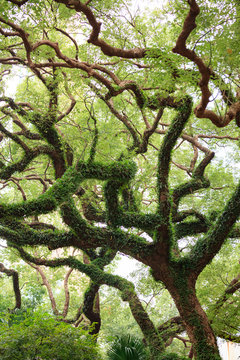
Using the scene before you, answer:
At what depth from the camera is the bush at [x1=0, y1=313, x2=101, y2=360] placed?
4.94m

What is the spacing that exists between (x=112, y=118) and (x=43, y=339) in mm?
7096

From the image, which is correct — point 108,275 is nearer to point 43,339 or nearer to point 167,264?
point 167,264

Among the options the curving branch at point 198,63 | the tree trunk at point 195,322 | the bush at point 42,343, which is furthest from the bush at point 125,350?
the curving branch at point 198,63

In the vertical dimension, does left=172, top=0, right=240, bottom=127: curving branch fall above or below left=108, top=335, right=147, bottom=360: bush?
above

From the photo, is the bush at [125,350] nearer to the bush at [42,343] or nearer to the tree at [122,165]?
the bush at [42,343]

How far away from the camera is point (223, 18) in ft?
16.0

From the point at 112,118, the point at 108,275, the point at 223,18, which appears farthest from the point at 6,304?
the point at 223,18

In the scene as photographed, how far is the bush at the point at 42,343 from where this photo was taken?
16.2 ft

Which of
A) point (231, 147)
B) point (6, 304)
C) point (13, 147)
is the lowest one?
point (6, 304)

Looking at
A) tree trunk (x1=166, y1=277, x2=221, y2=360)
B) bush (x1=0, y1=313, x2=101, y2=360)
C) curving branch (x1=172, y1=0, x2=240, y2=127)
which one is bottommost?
bush (x1=0, y1=313, x2=101, y2=360)

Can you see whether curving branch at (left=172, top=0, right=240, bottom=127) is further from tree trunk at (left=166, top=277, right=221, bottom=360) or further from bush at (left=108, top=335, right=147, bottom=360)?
bush at (left=108, top=335, right=147, bottom=360)

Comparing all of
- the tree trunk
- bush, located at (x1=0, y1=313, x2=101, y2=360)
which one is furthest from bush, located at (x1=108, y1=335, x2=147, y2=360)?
the tree trunk

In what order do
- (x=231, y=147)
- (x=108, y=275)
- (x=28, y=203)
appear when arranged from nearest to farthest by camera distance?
(x=28, y=203)
(x=108, y=275)
(x=231, y=147)

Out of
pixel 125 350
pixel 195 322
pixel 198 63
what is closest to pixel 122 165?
pixel 198 63
